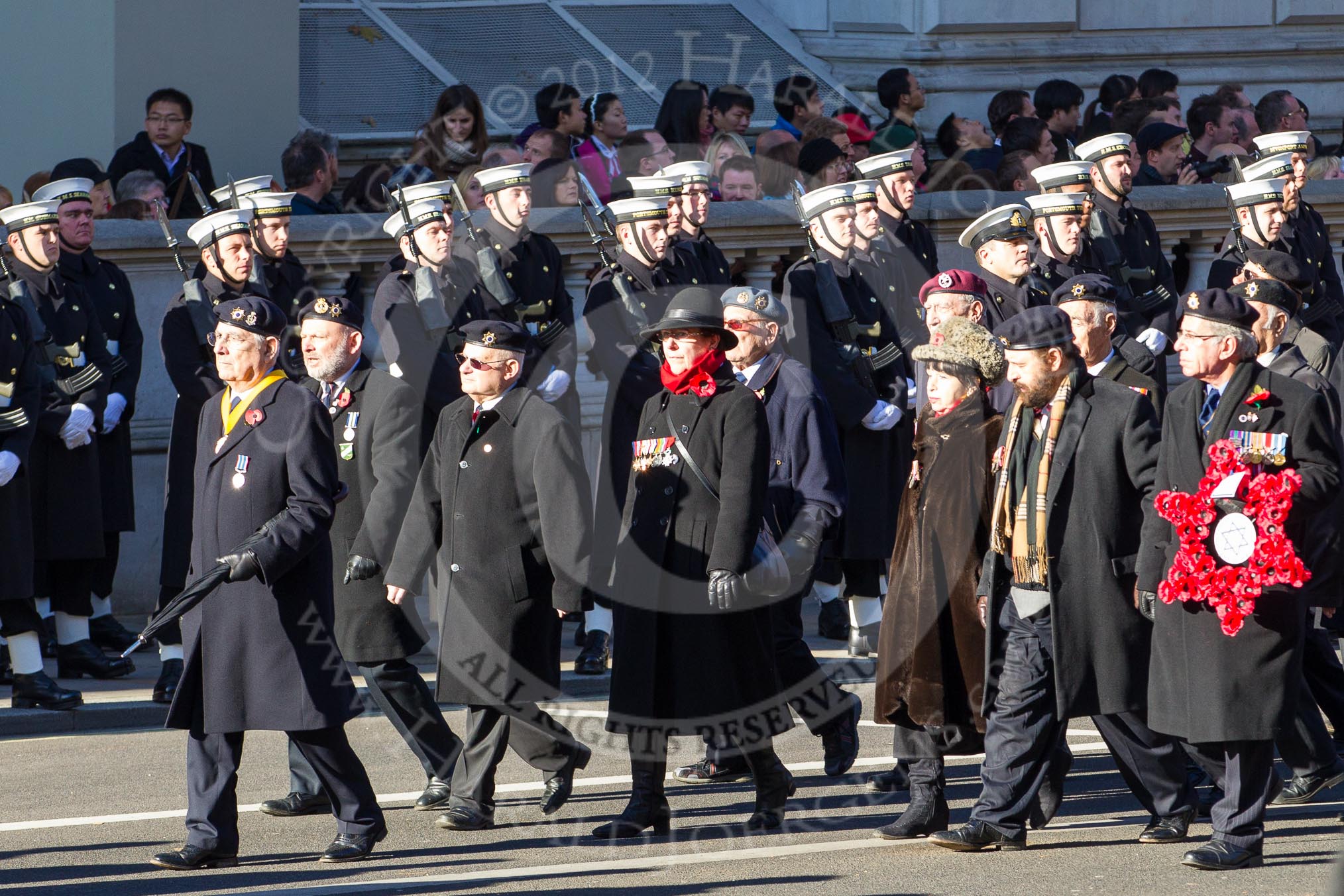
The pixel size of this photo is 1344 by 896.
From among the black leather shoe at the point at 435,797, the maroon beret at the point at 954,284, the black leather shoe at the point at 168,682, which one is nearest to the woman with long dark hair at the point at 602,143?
the maroon beret at the point at 954,284

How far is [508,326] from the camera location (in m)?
8.15

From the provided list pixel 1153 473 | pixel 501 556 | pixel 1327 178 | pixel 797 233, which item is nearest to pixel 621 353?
pixel 797 233

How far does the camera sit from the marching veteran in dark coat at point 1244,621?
725 centimetres

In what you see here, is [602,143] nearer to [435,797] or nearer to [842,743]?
[842,743]

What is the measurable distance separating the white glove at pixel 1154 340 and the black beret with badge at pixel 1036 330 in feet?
13.5

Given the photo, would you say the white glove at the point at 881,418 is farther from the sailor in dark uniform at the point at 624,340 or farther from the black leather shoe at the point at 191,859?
the black leather shoe at the point at 191,859

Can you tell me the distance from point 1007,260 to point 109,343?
419cm

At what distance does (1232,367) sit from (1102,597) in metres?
0.85

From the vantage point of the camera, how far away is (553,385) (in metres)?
11.0

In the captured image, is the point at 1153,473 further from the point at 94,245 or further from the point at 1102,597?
the point at 94,245

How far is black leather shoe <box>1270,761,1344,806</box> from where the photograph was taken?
26.8ft

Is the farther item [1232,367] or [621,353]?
[621,353]

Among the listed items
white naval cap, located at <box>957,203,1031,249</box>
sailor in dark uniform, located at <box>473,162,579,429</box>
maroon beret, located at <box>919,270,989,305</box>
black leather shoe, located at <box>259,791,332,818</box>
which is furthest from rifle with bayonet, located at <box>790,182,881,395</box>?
black leather shoe, located at <box>259,791,332,818</box>

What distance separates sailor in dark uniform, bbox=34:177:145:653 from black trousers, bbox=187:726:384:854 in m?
3.64
